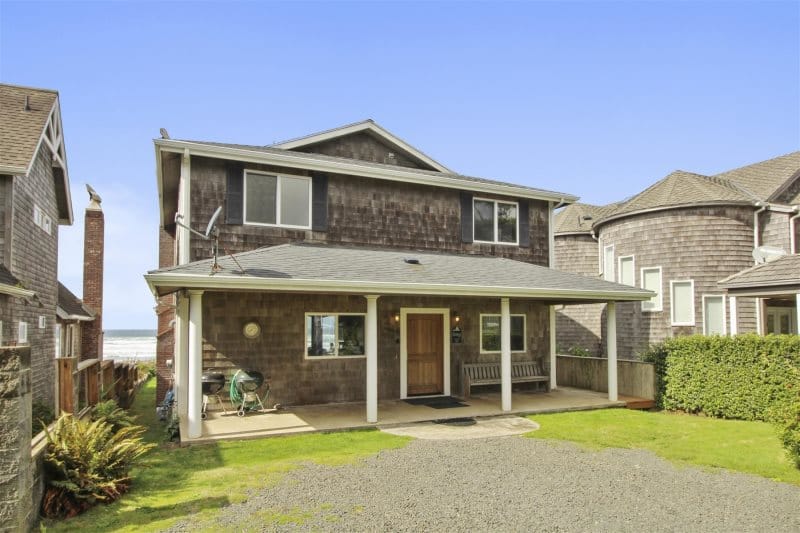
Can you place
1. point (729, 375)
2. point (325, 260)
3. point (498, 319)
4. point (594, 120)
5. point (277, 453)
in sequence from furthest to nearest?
point (594, 120) < point (498, 319) < point (729, 375) < point (325, 260) < point (277, 453)

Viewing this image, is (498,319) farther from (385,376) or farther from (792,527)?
(792,527)

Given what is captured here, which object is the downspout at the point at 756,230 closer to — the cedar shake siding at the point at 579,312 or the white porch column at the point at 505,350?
the cedar shake siding at the point at 579,312

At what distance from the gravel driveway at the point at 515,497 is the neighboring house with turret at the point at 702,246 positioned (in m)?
9.24

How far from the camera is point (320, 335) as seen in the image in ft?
37.5

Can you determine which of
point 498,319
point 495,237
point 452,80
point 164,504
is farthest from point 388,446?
point 452,80

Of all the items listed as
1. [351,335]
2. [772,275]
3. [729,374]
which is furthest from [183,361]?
[772,275]

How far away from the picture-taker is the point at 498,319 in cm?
1345

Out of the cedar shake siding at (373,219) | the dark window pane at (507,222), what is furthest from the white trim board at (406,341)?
the dark window pane at (507,222)

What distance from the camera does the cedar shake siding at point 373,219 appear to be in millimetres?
10852

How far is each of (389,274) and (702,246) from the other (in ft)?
35.0

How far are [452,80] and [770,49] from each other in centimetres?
783

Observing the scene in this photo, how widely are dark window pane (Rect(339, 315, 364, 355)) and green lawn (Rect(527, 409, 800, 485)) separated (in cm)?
409

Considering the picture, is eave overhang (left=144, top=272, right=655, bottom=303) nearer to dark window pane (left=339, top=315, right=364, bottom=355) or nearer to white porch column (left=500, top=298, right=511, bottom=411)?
white porch column (left=500, top=298, right=511, bottom=411)

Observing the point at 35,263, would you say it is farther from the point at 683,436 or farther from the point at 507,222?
the point at 683,436
